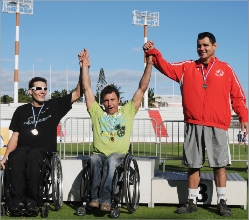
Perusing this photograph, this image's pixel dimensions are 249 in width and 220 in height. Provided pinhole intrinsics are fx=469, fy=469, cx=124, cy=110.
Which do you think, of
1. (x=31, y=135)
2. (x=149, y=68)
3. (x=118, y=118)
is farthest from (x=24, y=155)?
(x=149, y=68)

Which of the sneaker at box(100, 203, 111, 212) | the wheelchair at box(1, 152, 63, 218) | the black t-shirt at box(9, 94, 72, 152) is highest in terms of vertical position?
the black t-shirt at box(9, 94, 72, 152)

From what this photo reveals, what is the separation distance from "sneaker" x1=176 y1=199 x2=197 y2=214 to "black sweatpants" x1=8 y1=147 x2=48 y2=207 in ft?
4.74

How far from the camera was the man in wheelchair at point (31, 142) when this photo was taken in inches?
177

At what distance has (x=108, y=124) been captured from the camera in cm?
494

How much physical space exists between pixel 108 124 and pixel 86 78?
567 mm

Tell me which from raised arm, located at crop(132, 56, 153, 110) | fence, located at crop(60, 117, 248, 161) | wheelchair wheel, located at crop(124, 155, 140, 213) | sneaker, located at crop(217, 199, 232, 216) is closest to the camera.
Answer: wheelchair wheel, located at crop(124, 155, 140, 213)

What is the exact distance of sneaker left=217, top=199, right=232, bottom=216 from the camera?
15.3 ft

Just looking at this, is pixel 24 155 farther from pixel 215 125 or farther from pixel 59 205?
pixel 215 125

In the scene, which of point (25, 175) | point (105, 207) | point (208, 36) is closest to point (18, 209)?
point (25, 175)

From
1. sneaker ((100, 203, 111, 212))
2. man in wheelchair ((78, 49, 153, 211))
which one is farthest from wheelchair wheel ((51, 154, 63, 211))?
sneaker ((100, 203, 111, 212))

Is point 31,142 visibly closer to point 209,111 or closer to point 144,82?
point 144,82

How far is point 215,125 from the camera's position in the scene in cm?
469

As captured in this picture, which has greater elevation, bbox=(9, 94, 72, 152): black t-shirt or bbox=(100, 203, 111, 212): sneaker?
bbox=(9, 94, 72, 152): black t-shirt

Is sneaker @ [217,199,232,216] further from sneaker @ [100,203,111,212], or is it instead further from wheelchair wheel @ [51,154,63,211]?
wheelchair wheel @ [51,154,63,211]
